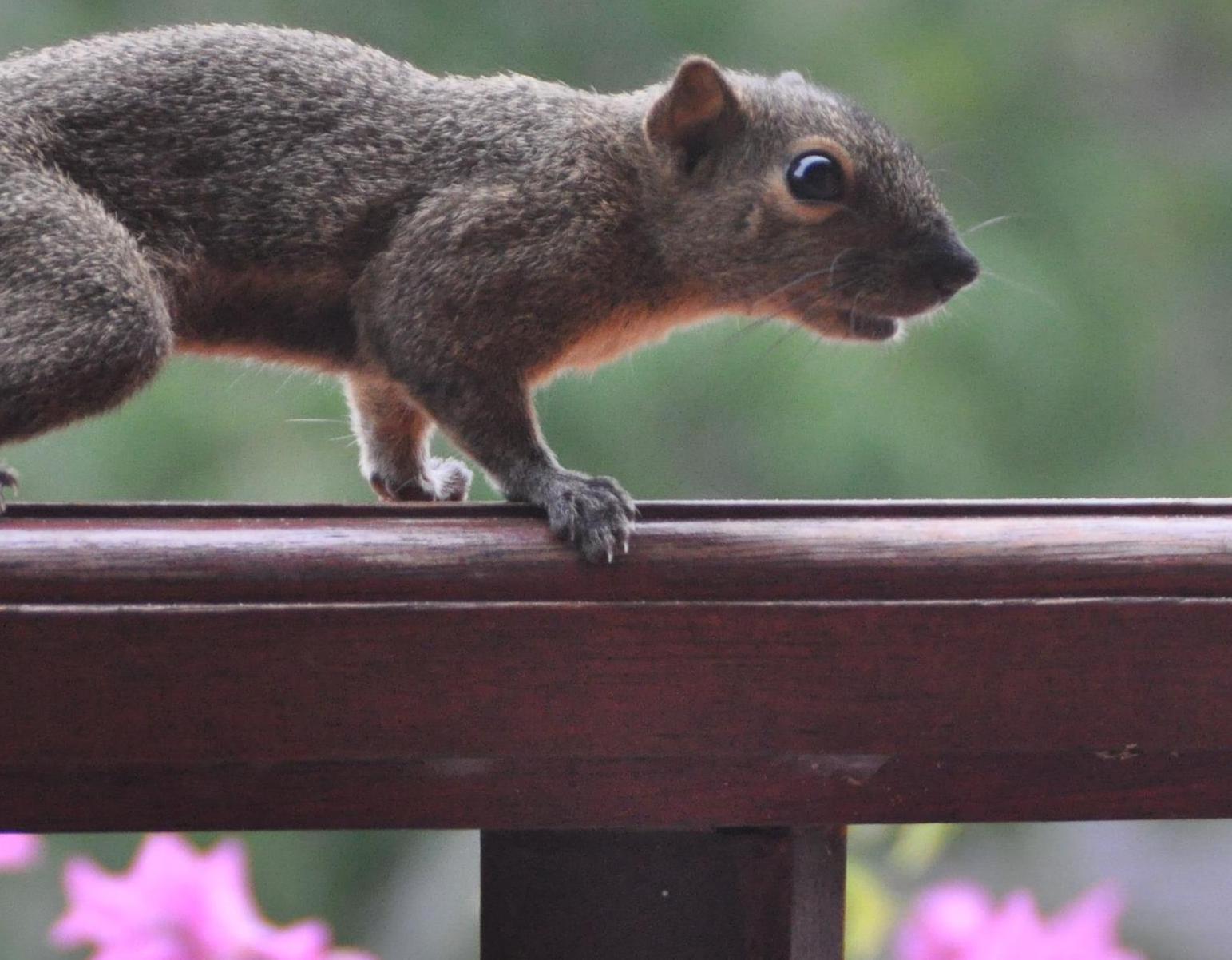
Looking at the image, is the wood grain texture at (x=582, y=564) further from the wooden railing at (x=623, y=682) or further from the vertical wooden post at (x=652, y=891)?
the vertical wooden post at (x=652, y=891)

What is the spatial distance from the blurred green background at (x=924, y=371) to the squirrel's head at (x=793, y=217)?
60 cm

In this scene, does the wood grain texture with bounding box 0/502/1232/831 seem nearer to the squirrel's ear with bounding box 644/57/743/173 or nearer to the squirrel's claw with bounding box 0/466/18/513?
the squirrel's claw with bounding box 0/466/18/513

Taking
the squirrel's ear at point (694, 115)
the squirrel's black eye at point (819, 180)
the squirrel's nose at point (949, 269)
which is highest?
the squirrel's ear at point (694, 115)

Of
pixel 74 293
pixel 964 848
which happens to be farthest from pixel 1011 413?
pixel 74 293

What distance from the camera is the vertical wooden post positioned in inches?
30.6

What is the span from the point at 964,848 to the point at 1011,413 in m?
0.71

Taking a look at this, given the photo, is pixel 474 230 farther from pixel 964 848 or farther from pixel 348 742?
pixel 964 848

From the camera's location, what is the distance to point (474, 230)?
44.2 inches

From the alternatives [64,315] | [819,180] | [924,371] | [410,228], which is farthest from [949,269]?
[924,371]

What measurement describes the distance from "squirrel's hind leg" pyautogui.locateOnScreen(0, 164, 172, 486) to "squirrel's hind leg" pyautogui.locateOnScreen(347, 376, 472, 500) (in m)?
0.23

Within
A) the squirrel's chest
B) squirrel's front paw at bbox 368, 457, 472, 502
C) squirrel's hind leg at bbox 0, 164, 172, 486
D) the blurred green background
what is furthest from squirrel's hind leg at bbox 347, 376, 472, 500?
the blurred green background

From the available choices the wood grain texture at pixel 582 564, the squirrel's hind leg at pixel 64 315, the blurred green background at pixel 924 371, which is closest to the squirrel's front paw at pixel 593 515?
the wood grain texture at pixel 582 564

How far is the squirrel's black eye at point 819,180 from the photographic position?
1.20 meters

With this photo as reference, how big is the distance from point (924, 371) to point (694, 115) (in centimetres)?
95
